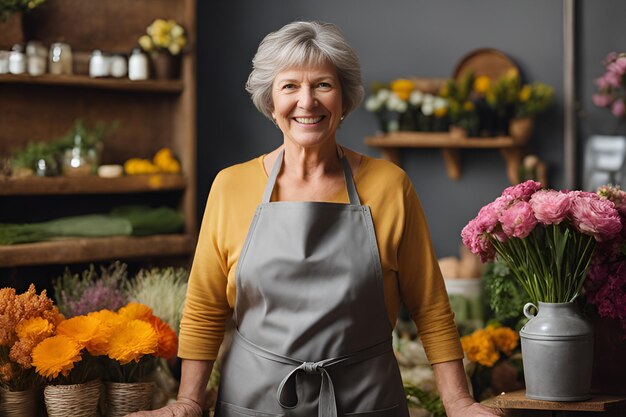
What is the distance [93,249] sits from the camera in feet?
12.9

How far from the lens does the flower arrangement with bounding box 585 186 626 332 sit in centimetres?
199

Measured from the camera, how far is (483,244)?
198 cm

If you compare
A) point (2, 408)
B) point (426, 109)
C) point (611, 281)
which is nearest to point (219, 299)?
point (2, 408)

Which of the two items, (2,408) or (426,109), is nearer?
(2,408)

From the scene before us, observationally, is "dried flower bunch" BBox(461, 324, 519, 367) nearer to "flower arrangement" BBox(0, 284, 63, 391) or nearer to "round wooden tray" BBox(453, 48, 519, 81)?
"flower arrangement" BBox(0, 284, 63, 391)

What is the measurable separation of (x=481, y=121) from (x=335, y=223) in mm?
2685

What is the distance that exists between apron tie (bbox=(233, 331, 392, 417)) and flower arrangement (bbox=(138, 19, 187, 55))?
8.38 ft

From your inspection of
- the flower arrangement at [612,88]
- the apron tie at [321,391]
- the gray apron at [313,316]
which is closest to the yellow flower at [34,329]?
the gray apron at [313,316]

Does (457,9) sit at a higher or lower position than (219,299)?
higher

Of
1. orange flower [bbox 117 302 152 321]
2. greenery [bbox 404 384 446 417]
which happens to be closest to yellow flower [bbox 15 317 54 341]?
orange flower [bbox 117 302 152 321]

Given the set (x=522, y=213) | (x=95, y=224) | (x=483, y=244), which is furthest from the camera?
(x=95, y=224)

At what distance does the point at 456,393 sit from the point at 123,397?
74cm

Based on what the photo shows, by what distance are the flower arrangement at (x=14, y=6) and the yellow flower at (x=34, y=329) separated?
227 centimetres

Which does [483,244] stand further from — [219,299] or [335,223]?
[219,299]
